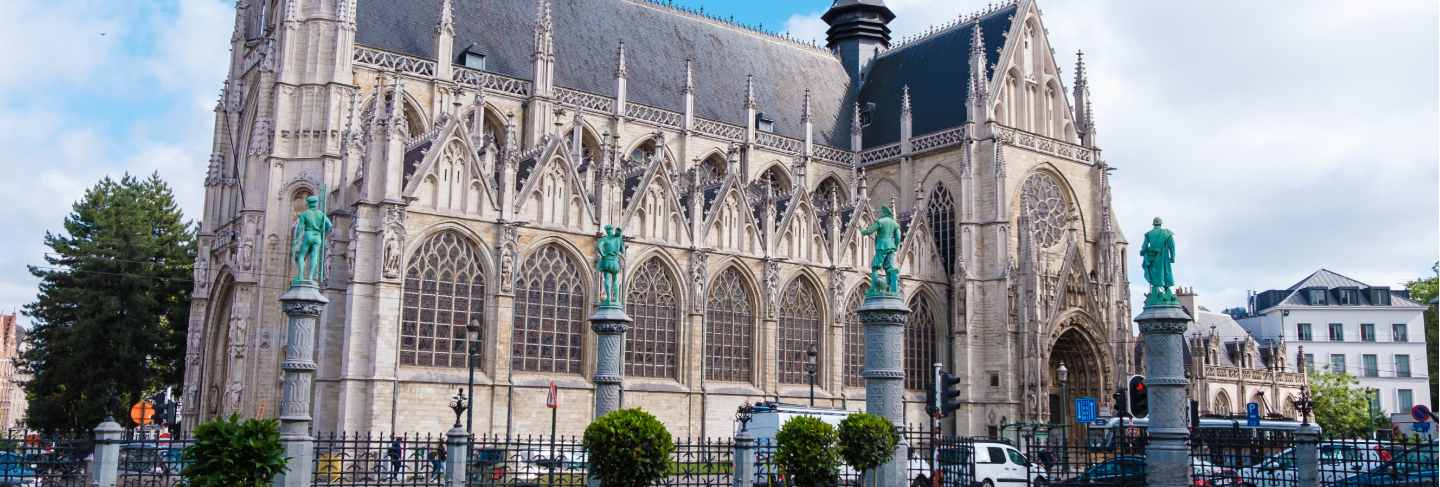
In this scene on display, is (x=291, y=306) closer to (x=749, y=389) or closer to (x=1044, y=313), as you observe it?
(x=749, y=389)

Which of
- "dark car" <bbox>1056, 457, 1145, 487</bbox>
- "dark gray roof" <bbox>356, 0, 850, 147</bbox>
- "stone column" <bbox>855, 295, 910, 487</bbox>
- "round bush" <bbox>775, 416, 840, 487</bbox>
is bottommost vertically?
"dark car" <bbox>1056, 457, 1145, 487</bbox>

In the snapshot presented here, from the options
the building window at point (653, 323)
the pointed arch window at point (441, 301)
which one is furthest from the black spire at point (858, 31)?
the pointed arch window at point (441, 301)

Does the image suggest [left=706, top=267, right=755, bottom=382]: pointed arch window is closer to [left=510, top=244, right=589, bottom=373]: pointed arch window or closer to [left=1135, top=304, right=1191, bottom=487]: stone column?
[left=510, top=244, right=589, bottom=373]: pointed arch window

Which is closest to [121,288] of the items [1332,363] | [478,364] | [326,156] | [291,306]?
[326,156]

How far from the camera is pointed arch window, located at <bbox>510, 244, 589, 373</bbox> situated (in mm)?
33219

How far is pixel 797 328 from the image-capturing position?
3994 centimetres

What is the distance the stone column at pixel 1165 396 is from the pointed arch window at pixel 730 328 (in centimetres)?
2058

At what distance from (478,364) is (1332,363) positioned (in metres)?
52.8

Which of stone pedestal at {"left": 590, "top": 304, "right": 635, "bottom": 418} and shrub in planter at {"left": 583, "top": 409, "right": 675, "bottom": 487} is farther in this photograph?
stone pedestal at {"left": 590, "top": 304, "right": 635, "bottom": 418}

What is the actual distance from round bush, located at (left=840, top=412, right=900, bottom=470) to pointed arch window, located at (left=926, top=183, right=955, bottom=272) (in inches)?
1087

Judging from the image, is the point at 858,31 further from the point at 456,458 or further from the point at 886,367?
the point at 456,458

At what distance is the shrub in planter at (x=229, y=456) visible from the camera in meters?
15.0

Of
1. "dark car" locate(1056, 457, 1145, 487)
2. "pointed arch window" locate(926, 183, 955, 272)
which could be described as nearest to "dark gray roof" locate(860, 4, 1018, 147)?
"pointed arch window" locate(926, 183, 955, 272)

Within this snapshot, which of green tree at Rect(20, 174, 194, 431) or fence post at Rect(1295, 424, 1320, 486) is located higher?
green tree at Rect(20, 174, 194, 431)
